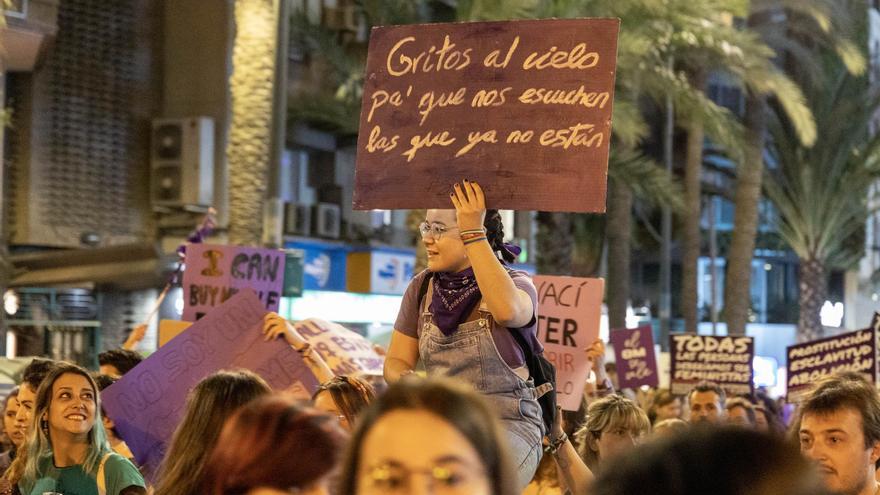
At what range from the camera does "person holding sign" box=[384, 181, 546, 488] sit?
4.79 metres

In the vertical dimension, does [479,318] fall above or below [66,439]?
above

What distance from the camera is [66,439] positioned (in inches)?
243

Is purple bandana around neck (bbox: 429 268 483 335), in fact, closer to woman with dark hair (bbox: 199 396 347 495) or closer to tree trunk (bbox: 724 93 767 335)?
woman with dark hair (bbox: 199 396 347 495)

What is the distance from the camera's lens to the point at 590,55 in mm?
5379

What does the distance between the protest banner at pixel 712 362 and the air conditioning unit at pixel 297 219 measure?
13238 mm

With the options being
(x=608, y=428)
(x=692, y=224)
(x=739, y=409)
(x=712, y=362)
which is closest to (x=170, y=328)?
(x=608, y=428)

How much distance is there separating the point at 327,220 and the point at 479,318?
2375 cm

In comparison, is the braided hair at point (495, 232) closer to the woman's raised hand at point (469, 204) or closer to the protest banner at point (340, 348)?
the woman's raised hand at point (469, 204)

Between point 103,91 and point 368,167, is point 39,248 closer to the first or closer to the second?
point 103,91

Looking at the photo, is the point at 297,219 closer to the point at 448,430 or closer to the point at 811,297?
the point at 811,297

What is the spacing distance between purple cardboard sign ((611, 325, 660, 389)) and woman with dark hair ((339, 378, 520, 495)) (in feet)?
42.6

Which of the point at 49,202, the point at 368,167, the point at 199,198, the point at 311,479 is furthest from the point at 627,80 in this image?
the point at 311,479

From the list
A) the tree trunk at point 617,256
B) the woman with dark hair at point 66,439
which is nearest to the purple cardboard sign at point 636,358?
the woman with dark hair at point 66,439

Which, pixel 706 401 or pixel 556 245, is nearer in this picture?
pixel 706 401
